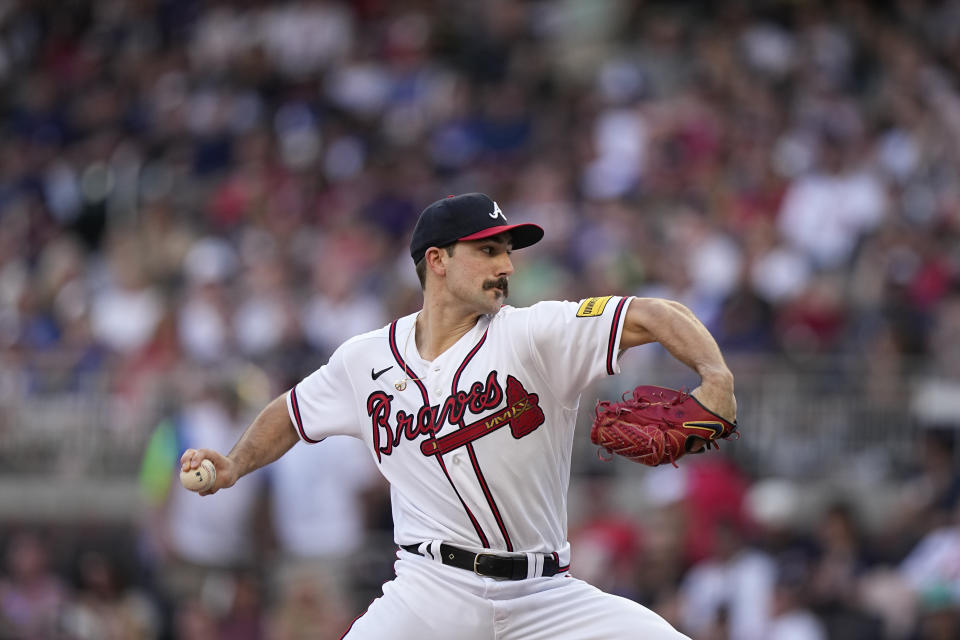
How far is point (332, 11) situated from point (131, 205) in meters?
3.44

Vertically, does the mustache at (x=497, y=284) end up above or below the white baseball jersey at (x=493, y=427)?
above

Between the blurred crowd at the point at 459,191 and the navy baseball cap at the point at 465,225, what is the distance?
419 centimetres

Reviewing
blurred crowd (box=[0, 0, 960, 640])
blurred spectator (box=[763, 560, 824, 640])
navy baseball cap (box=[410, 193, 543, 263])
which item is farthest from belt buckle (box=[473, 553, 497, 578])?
blurred spectator (box=[763, 560, 824, 640])

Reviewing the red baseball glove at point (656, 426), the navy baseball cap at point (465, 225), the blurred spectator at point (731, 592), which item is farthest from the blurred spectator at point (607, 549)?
the red baseball glove at point (656, 426)

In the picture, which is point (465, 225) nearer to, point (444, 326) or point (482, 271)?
point (482, 271)

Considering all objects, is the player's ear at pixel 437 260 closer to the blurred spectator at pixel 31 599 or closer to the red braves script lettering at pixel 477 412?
the red braves script lettering at pixel 477 412

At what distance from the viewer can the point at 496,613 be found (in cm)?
548

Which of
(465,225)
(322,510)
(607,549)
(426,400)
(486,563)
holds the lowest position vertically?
(607,549)

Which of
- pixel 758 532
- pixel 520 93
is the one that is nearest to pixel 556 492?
pixel 758 532

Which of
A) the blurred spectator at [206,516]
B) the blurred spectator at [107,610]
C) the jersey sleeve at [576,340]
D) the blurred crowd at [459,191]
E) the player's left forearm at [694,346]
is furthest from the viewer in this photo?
the blurred spectator at [107,610]

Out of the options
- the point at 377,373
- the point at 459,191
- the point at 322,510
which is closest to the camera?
the point at 377,373

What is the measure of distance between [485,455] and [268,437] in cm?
102

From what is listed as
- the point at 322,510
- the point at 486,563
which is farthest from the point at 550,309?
the point at 322,510

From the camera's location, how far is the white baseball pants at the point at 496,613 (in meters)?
5.46
